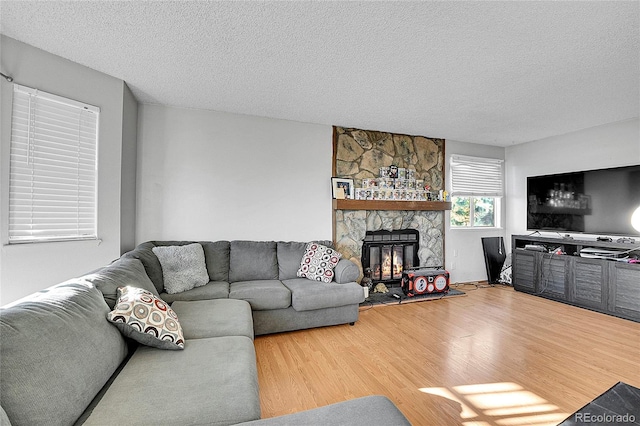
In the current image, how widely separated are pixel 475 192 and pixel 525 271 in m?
1.47

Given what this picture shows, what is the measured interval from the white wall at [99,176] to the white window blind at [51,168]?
50mm

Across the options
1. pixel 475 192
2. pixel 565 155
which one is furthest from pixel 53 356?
pixel 565 155

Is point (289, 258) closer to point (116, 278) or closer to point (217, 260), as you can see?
point (217, 260)

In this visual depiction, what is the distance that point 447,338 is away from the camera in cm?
268

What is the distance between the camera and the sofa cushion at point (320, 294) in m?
2.76

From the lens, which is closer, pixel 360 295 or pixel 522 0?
pixel 522 0

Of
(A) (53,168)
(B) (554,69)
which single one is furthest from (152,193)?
(B) (554,69)

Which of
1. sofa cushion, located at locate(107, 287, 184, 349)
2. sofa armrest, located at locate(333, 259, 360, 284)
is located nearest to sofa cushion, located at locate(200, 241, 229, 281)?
sofa armrest, located at locate(333, 259, 360, 284)

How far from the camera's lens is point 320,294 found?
282cm

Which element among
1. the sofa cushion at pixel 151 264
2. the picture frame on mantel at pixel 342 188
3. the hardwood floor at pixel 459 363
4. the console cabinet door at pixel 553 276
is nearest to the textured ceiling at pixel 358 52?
the picture frame on mantel at pixel 342 188

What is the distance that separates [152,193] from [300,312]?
2.19 m

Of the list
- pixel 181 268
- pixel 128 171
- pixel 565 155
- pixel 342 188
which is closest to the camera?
pixel 181 268

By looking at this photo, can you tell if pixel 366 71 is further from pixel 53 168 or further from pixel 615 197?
pixel 615 197

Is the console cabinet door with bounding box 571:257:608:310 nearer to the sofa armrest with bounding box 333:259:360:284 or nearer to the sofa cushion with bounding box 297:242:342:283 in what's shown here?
the sofa armrest with bounding box 333:259:360:284
